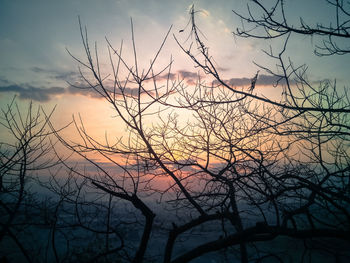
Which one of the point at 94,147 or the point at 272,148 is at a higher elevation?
the point at 272,148

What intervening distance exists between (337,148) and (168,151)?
3655 millimetres

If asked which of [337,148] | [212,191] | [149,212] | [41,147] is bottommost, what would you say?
[149,212]

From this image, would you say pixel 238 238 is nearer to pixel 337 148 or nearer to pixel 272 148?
pixel 272 148

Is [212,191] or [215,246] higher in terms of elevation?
[212,191]

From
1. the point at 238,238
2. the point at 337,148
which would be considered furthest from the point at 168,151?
the point at 337,148

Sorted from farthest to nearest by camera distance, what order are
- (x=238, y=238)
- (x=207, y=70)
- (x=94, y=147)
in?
(x=94, y=147) → (x=207, y=70) → (x=238, y=238)

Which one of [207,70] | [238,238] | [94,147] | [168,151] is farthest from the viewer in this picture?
[168,151]

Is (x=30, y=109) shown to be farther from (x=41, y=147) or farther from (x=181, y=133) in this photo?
(x=181, y=133)

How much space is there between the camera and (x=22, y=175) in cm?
442

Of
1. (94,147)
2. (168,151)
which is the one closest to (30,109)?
(94,147)

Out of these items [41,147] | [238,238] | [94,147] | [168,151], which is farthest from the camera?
[41,147]

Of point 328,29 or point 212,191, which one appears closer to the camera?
point 328,29

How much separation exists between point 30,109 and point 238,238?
16.2ft

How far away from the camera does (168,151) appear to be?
3.97 metres
